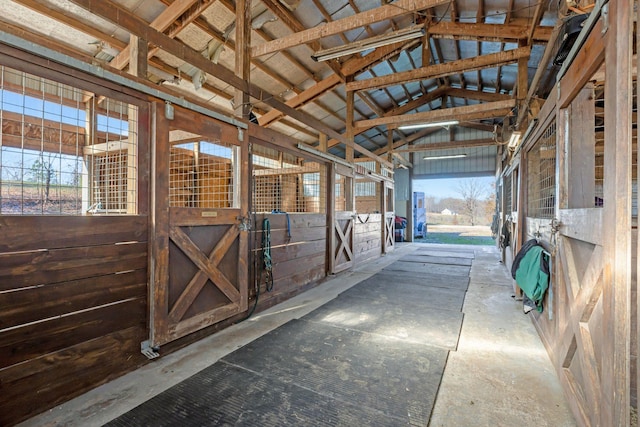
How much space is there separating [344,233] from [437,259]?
9.70 feet

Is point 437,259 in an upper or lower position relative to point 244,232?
lower

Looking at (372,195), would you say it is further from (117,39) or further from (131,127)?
(131,127)

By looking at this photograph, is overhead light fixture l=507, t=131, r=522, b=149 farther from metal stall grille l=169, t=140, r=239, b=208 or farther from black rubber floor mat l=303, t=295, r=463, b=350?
metal stall grille l=169, t=140, r=239, b=208

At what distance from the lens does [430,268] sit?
6.03 meters

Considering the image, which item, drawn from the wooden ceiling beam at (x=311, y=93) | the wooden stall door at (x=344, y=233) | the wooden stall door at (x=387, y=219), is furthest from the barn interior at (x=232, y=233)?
the wooden stall door at (x=387, y=219)

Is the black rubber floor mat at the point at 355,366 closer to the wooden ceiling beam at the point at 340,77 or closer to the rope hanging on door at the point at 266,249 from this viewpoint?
the rope hanging on door at the point at 266,249

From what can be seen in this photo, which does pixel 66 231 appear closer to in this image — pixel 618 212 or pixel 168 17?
pixel 618 212

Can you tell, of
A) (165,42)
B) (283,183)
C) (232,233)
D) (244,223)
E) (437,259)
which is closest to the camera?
(165,42)

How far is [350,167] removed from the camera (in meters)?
5.84

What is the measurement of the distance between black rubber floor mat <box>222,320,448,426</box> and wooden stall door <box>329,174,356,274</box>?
2.35m

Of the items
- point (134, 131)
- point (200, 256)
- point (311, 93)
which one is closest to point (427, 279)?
point (200, 256)

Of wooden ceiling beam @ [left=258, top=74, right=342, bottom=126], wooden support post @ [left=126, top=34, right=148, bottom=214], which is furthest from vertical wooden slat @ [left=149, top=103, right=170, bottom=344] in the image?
wooden ceiling beam @ [left=258, top=74, right=342, bottom=126]

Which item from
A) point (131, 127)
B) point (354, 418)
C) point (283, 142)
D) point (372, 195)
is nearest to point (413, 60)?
point (372, 195)

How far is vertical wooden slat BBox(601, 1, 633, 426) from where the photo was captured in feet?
3.71
